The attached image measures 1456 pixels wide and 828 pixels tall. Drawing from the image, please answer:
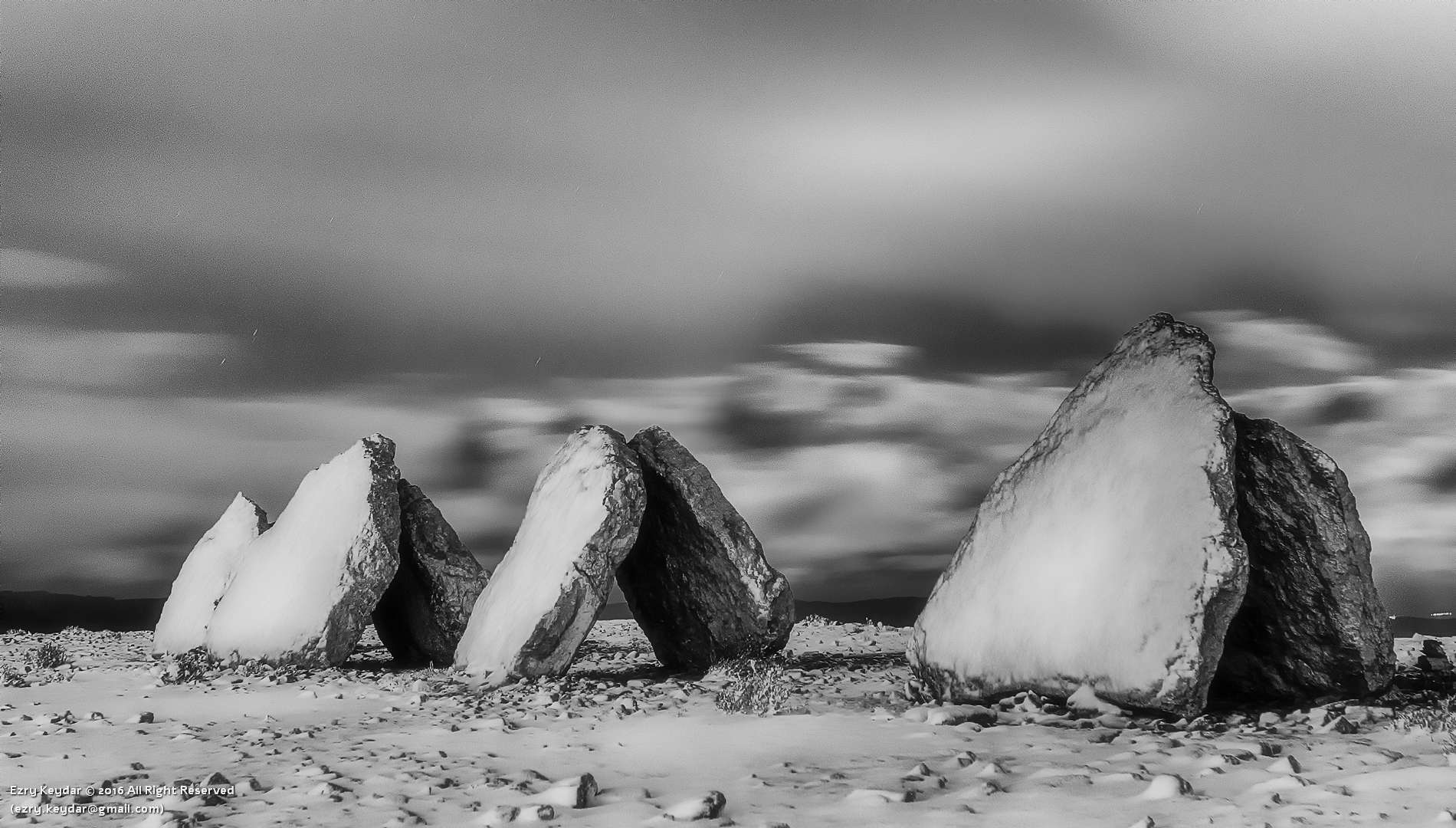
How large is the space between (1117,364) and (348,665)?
10.1 metres

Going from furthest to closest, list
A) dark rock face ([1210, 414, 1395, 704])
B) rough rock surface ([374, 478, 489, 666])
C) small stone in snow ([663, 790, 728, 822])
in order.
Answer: rough rock surface ([374, 478, 489, 666])
dark rock face ([1210, 414, 1395, 704])
small stone in snow ([663, 790, 728, 822])

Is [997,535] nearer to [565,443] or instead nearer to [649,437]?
[649,437]

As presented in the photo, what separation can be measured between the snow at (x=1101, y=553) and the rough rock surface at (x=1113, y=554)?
1 centimetres

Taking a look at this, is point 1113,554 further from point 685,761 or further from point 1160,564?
point 685,761

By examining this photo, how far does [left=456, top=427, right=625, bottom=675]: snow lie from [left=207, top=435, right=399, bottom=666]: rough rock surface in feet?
4.98

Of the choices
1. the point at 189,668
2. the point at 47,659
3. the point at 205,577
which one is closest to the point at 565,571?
the point at 189,668

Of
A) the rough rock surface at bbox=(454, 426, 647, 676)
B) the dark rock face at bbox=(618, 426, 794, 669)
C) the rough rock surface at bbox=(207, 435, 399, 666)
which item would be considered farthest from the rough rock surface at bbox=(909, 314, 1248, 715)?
the rough rock surface at bbox=(207, 435, 399, 666)

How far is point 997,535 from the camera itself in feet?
30.6

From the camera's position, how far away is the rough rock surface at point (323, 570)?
12.9 metres

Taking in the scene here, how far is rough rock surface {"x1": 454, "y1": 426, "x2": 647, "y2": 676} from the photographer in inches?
418

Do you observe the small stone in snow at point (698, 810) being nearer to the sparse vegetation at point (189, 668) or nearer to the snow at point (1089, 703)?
the snow at point (1089, 703)

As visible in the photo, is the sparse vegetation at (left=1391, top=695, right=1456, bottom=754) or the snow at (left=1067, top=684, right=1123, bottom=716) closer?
the sparse vegetation at (left=1391, top=695, right=1456, bottom=754)

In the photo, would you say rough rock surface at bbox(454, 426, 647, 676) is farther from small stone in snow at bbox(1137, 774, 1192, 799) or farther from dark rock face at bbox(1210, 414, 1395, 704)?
small stone in snow at bbox(1137, 774, 1192, 799)

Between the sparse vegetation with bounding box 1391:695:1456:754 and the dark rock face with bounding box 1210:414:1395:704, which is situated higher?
the dark rock face with bounding box 1210:414:1395:704
